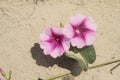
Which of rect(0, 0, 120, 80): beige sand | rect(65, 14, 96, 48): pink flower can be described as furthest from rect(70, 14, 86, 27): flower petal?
rect(0, 0, 120, 80): beige sand

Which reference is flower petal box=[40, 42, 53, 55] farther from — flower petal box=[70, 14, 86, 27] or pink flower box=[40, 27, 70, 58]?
flower petal box=[70, 14, 86, 27]

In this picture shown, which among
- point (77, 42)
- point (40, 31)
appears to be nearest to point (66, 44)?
point (77, 42)

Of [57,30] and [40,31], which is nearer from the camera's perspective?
[57,30]

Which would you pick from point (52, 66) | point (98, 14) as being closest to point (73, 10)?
point (98, 14)

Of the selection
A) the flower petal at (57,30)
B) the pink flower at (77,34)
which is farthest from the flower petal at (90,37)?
the flower petal at (57,30)

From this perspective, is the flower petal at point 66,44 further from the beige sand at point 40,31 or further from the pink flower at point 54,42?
the beige sand at point 40,31

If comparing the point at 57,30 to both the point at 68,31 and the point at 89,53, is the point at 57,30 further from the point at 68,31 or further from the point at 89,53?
the point at 89,53

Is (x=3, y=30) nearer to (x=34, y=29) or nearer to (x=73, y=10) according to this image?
(x=34, y=29)
